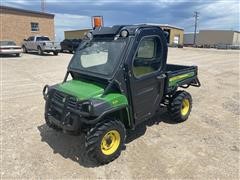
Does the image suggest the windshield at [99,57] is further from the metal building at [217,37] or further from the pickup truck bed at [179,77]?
the metal building at [217,37]

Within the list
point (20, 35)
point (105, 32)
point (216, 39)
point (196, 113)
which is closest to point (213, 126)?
point (196, 113)

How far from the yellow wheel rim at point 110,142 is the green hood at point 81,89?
2.22 feet

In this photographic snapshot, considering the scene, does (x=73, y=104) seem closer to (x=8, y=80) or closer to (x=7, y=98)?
(x=7, y=98)

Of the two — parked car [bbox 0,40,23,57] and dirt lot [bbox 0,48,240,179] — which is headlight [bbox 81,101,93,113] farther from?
parked car [bbox 0,40,23,57]

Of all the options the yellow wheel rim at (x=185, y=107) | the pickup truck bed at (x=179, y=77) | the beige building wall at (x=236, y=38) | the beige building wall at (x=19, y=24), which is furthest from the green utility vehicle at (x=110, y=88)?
the beige building wall at (x=236, y=38)

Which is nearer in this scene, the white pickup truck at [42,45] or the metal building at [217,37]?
the white pickup truck at [42,45]

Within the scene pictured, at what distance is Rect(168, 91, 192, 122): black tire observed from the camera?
508 centimetres

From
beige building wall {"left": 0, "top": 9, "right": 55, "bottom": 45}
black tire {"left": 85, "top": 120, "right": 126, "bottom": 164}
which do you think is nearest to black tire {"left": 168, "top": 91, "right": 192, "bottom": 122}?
black tire {"left": 85, "top": 120, "right": 126, "bottom": 164}

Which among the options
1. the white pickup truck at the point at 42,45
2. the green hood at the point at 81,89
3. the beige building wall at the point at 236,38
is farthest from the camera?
the beige building wall at the point at 236,38

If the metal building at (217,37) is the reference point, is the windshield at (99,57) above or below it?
below

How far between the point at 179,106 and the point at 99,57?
7.41 ft

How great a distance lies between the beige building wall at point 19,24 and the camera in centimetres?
2531

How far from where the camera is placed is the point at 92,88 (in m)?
3.68

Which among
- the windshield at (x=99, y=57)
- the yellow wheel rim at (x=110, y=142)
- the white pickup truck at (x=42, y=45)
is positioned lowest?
the yellow wheel rim at (x=110, y=142)
